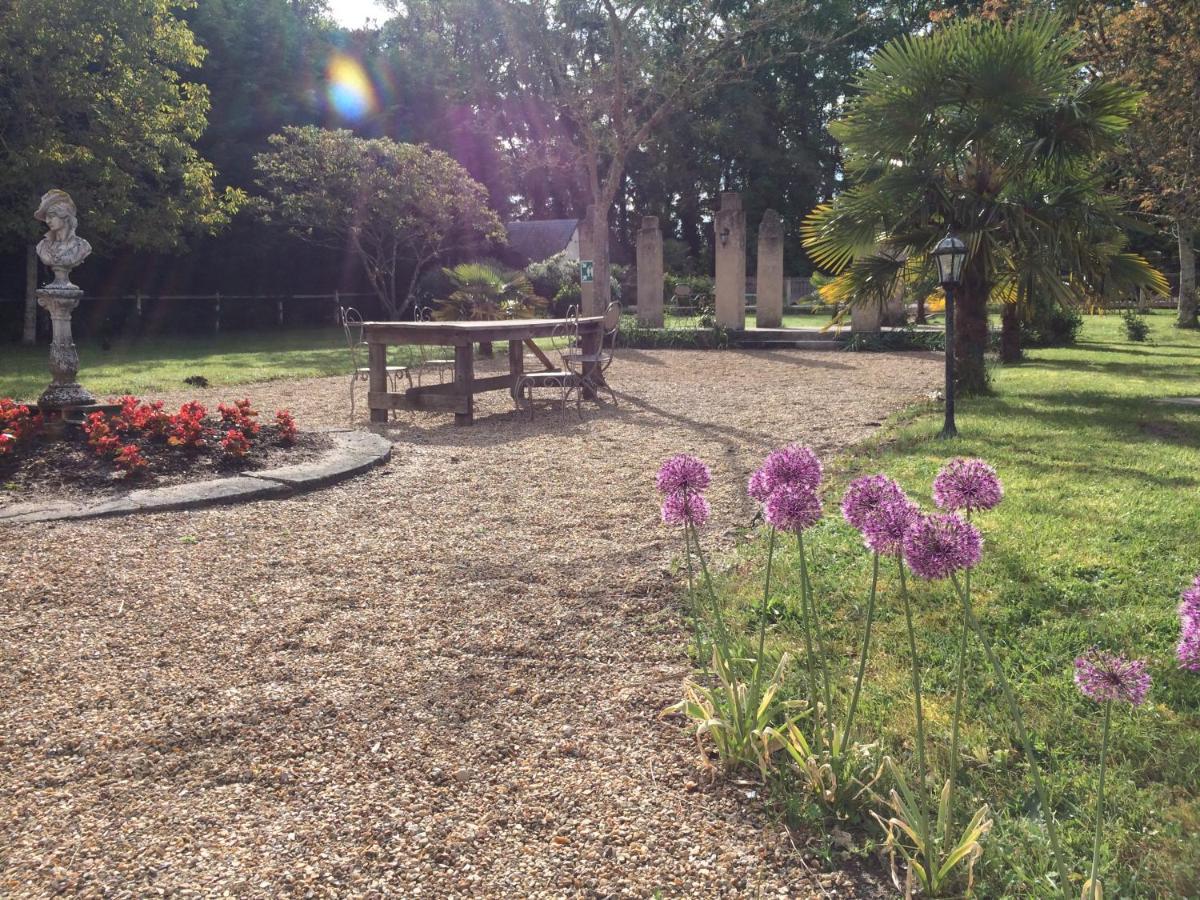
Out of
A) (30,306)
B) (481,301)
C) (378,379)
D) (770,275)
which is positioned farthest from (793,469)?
(30,306)

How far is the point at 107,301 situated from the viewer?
66.2ft

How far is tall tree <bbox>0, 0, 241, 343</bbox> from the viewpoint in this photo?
52.5 feet

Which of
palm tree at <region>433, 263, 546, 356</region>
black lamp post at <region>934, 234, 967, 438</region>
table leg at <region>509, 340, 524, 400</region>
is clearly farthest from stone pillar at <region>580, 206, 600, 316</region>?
black lamp post at <region>934, 234, 967, 438</region>

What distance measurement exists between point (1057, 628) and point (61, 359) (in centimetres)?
650

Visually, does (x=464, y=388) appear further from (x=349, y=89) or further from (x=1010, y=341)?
(x=349, y=89)

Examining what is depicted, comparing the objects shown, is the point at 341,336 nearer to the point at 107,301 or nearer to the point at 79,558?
the point at 107,301

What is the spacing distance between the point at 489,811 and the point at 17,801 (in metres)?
1.17

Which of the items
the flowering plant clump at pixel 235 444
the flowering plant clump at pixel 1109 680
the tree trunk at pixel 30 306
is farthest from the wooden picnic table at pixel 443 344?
the tree trunk at pixel 30 306

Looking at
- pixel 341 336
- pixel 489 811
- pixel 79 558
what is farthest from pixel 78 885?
pixel 341 336

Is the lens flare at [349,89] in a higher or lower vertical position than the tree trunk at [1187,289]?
higher

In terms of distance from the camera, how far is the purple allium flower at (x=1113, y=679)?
4.93 feet

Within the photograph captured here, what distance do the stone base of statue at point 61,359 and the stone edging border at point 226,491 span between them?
186cm

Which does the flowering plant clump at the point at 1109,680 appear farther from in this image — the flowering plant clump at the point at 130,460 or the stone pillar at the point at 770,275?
the stone pillar at the point at 770,275

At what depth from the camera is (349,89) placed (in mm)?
27266
